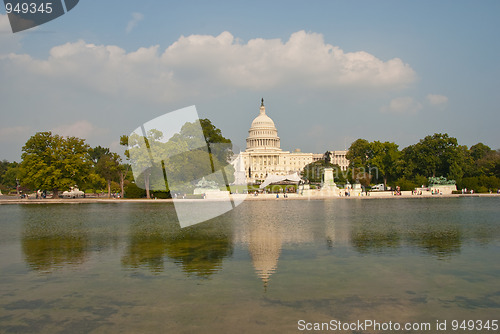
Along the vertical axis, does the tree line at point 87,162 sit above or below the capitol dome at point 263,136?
below

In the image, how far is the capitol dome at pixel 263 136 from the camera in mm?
157775

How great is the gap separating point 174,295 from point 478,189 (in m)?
61.5

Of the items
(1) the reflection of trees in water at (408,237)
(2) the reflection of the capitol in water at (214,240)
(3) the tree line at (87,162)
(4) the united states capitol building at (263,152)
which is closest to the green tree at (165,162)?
(3) the tree line at (87,162)

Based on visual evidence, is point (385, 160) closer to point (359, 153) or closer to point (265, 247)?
point (359, 153)

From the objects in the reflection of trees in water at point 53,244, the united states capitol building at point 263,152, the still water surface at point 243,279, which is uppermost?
the united states capitol building at point 263,152

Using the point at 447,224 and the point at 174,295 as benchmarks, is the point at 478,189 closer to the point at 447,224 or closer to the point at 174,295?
the point at 447,224

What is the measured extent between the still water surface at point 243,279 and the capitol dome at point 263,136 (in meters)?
139

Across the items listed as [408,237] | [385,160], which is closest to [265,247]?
[408,237]

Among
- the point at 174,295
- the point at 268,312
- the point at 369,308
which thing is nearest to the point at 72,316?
the point at 174,295

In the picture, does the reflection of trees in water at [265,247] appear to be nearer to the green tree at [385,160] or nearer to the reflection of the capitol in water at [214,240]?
the reflection of the capitol in water at [214,240]

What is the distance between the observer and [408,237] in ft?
57.4

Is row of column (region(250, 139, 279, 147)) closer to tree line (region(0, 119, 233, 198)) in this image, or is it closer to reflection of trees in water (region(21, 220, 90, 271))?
tree line (region(0, 119, 233, 198))

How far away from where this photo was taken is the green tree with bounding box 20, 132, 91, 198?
2048 inches

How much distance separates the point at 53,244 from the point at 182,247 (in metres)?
5.44
